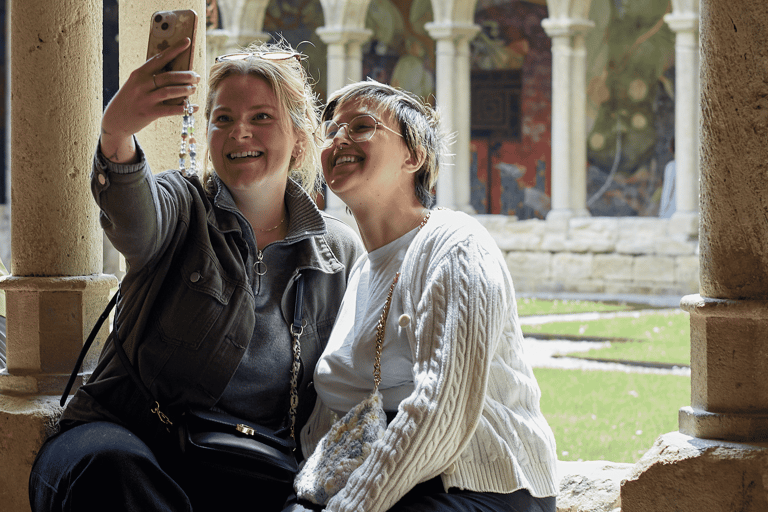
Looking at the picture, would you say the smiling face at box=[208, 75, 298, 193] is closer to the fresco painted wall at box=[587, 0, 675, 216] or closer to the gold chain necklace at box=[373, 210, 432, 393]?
the gold chain necklace at box=[373, 210, 432, 393]

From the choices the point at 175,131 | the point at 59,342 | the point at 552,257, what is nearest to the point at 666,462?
the point at 59,342

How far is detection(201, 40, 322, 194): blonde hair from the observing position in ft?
7.30

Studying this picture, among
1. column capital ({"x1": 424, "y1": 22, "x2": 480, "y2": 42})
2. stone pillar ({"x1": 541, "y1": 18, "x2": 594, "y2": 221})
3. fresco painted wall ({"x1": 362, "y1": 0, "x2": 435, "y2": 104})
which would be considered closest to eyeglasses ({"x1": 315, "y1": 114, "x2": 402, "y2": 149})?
stone pillar ({"x1": 541, "y1": 18, "x2": 594, "y2": 221})

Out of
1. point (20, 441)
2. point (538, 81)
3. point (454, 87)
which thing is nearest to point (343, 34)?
point (454, 87)

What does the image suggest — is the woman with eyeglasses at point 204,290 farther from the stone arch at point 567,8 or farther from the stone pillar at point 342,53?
the stone pillar at point 342,53

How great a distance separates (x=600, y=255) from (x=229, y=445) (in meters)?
11.1

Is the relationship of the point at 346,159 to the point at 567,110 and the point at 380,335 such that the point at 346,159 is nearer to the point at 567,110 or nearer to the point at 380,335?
the point at 380,335

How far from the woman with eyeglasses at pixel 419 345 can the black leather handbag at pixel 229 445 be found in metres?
0.09

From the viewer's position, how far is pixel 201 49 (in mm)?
3209

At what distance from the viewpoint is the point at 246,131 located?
7.18 ft

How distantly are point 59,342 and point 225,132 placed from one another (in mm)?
1092

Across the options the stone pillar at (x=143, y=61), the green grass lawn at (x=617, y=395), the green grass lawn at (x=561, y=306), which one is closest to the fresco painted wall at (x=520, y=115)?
the green grass lawn at (x=561, y=306)

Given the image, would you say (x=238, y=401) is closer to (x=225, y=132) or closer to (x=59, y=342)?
(x=225, y=132)

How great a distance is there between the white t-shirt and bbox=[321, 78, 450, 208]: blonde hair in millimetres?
164
